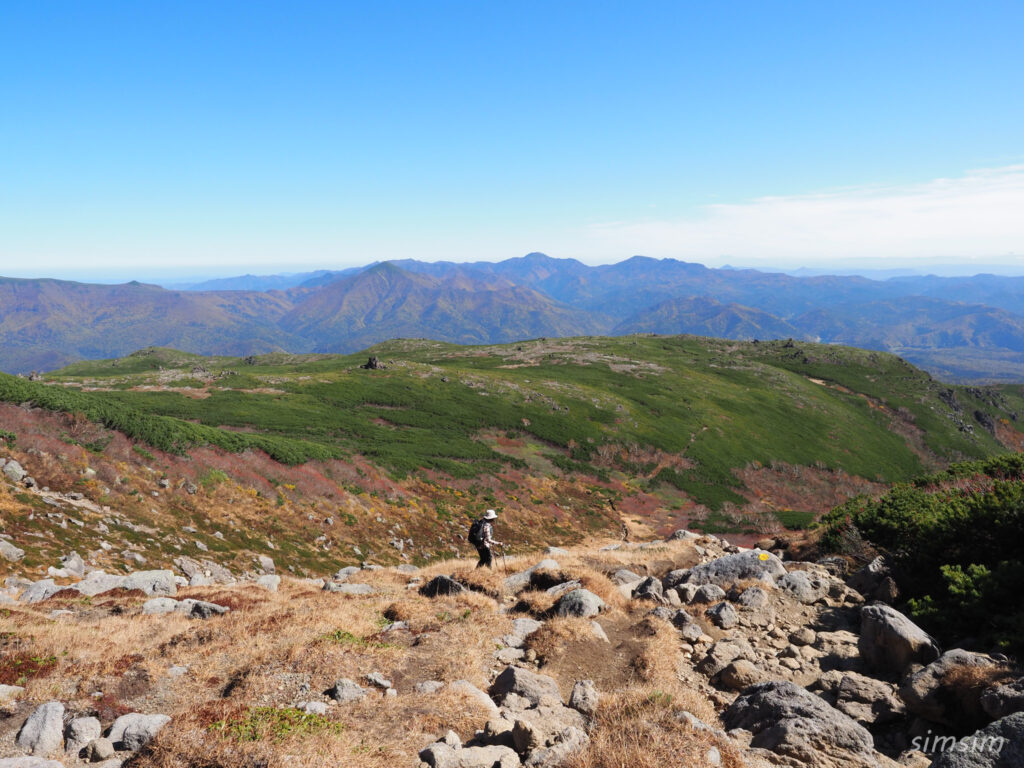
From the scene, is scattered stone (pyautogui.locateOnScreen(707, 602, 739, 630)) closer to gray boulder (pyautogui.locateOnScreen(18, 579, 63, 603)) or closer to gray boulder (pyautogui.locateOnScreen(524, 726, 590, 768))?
gray boulder (pyautogui.locateOnScreen(524, 726, 590, 768))

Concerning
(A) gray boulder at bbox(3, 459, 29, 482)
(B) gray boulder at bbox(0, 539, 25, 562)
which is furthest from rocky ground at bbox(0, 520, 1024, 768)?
(A) gray boulder at bbox(3, 459, 29, 482)

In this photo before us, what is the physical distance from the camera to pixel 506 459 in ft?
214

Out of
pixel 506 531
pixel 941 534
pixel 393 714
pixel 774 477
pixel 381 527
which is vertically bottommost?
pixel 774 477

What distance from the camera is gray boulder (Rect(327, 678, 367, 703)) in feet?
31.3

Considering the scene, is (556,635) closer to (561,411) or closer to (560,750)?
(560,750)

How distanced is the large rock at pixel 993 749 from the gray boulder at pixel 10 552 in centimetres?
2449

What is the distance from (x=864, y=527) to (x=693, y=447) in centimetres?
7301

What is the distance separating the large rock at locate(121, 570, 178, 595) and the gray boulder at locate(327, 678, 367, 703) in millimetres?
10512

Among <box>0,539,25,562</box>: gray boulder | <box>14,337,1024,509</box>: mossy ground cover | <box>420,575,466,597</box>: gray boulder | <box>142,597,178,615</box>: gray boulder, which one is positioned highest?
<box>0,539,25,562</box>: gray boulder

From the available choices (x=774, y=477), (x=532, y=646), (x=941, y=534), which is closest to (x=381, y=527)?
(x=532, y=646)

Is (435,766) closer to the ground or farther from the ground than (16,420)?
closer to the ground

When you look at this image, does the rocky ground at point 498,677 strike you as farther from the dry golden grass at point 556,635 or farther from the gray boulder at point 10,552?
the gray boulder at point 10,552

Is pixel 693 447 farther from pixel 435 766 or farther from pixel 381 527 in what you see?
pixel 435 766

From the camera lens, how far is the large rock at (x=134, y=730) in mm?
7723
